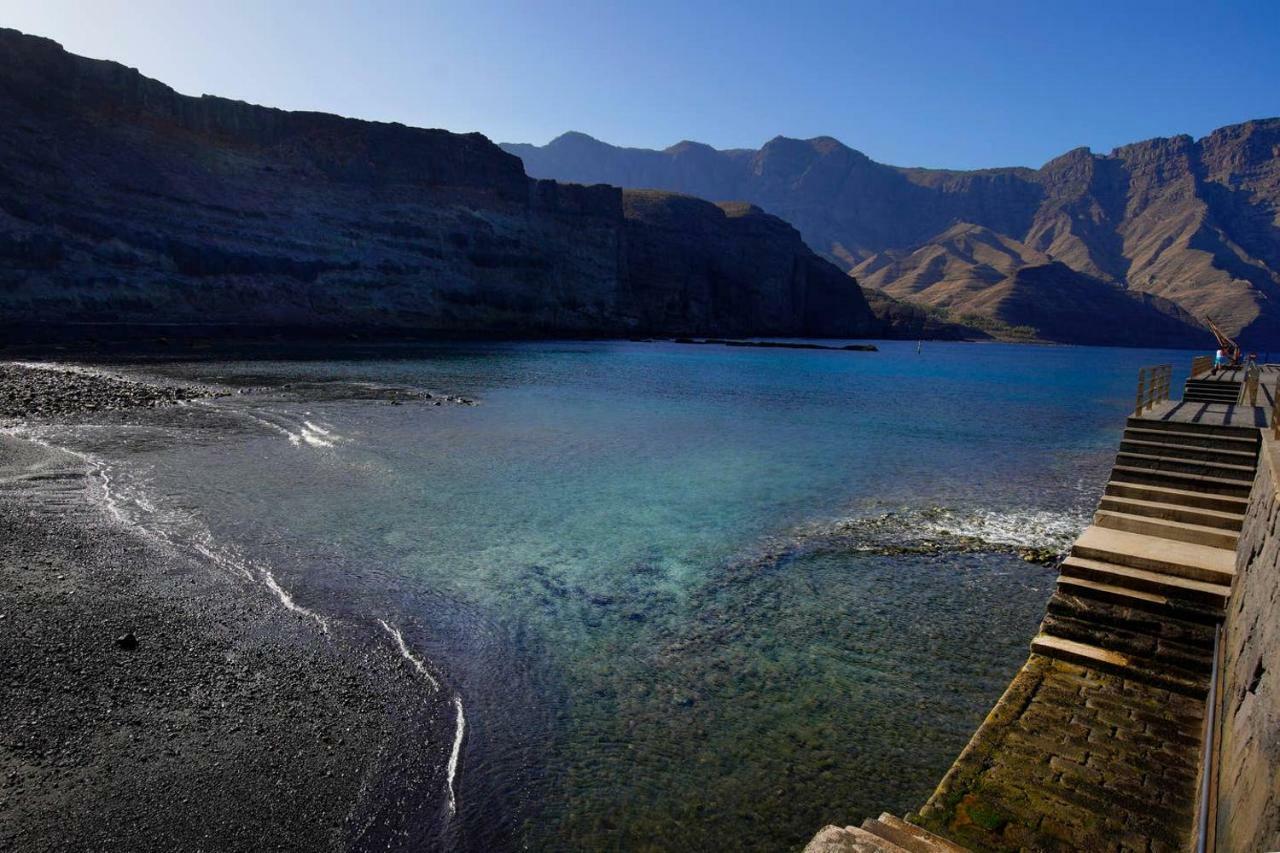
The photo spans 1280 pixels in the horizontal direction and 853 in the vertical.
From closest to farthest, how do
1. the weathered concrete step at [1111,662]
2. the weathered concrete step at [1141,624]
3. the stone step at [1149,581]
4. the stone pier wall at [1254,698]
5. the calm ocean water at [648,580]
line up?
1. the stone pier wall at [1254,698]
2. the calm ocean water at [648,580]
3. the weathered concrete step at [1111,662]
4. the weathered concrete step at [1141,624]
5. the stone step at [1149,581]

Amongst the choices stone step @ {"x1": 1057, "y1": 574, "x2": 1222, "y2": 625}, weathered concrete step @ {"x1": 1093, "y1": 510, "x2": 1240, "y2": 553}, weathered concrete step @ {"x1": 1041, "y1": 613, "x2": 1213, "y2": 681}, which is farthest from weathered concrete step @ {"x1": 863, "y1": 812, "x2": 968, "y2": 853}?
weathered concrete step @ {"x1": 1093, "y1": 510, "x2": 1240, "y2": 553}

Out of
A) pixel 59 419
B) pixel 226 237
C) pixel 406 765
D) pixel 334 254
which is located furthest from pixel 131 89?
pixel 406 765

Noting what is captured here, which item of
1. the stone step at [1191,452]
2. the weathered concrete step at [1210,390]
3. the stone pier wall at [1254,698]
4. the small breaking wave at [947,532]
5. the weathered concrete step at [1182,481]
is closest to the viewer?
the stone pier wall at [1254,698]

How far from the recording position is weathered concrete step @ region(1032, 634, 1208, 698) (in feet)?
24.0

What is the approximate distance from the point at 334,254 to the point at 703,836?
331 feet

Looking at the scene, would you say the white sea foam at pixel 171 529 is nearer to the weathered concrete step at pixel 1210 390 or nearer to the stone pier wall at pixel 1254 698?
the stone pier wall at pixel 1254 698

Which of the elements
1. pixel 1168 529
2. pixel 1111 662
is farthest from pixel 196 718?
pixel 1168 529

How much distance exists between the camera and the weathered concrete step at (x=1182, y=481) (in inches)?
464

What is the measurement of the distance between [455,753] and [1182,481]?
13.1m

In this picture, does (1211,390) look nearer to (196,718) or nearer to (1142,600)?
(1142,600)

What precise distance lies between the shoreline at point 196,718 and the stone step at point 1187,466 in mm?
13143

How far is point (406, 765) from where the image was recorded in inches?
264

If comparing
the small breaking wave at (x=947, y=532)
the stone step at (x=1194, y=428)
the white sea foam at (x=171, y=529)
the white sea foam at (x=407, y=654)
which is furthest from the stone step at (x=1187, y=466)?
the white sea foam at (x=171, y=529)

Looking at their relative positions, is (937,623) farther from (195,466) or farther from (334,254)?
(334,254)
